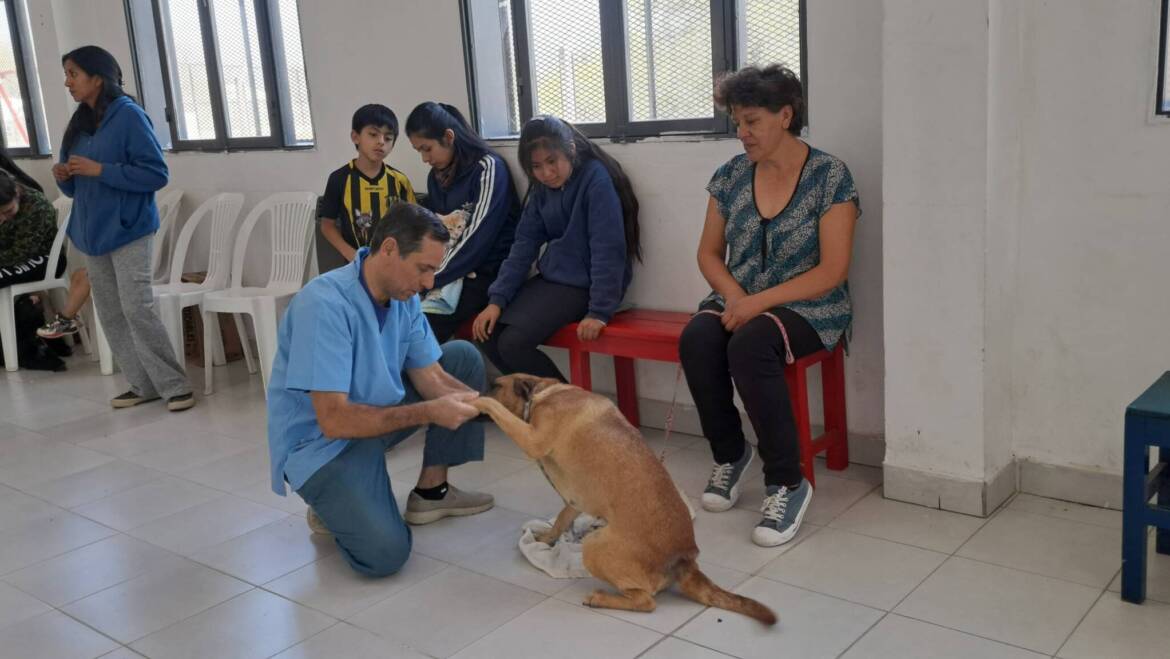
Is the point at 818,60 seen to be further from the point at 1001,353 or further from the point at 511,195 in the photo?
the point at 511,195

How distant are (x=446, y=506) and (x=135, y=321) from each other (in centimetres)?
228

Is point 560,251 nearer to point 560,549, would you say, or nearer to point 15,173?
point 560,549

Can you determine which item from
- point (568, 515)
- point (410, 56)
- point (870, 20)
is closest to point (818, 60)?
point (870, 20)

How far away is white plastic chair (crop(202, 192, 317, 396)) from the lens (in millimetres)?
5031

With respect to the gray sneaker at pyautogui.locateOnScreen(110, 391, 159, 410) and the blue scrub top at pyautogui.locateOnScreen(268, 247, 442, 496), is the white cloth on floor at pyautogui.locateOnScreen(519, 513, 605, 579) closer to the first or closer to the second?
the blue scrub top at pyautogui.locateOnScreen(268, 247, 442, 496)


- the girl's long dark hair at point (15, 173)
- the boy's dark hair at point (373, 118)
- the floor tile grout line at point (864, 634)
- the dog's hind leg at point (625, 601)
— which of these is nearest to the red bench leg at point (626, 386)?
the boy's dark hair at point (373, 118)

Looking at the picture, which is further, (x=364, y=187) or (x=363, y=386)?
(x=364, y=187)

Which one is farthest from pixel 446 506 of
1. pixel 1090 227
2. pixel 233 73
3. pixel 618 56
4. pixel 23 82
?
pixel 23 82

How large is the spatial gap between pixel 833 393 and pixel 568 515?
1114 mm

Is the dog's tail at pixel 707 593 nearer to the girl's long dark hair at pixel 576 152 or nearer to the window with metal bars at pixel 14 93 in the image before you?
the girl's long dark hair at pixel 576 152

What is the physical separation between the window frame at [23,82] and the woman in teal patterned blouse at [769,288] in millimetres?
5986

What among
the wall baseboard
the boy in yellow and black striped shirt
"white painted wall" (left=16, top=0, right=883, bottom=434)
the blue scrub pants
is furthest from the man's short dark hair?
the wall baseboard

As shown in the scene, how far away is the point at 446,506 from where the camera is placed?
3.32 metres

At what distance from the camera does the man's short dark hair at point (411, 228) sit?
2.71 metres
